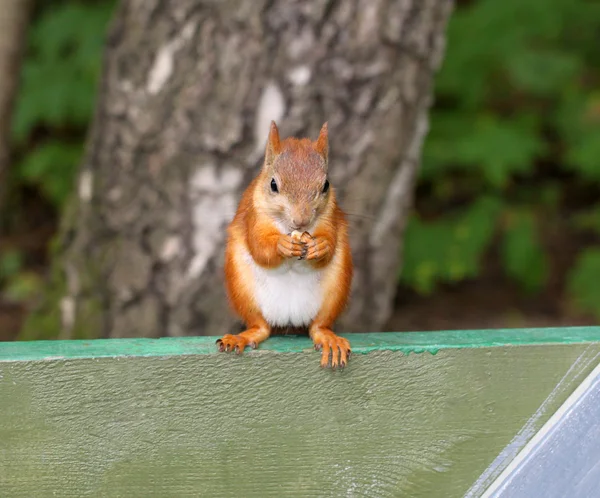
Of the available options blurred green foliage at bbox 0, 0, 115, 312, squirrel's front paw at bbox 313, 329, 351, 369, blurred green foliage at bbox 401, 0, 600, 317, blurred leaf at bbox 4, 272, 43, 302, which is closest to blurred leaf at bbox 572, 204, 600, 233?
blurred green foliage at bbox 401, 0, 600, 317

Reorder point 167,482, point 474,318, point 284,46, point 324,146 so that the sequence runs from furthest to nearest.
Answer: point 474,318 < point 284,46 < point 324,146 < point 167,482

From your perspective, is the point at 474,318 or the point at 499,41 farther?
the point at 474,318

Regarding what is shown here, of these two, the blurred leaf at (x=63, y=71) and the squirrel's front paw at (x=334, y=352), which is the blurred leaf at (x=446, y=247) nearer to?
the blurred leaf at (x=63, y=71)

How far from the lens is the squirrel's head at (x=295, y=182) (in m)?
1.56

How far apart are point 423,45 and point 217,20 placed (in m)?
0.58

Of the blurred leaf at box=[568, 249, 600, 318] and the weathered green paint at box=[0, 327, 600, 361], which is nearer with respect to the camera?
the weathered green paint at box=[0, 327, 600, 361]

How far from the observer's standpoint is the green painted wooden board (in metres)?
1.28

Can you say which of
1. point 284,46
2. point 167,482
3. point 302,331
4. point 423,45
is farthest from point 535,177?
point 167,482

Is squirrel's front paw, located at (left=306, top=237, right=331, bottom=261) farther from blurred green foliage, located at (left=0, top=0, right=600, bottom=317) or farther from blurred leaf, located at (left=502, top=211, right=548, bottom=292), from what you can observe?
blurred leaf, located at (left=502, top=211, right=548, bottom=292)

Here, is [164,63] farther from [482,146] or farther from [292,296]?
[482,146]

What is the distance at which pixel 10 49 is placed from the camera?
2885 millimetres

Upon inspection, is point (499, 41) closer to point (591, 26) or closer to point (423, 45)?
point (591, 26)

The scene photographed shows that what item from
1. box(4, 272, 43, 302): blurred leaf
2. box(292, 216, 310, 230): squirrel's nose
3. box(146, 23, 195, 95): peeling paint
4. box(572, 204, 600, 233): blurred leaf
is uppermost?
box(146, 23, 195, 95): peeling paint

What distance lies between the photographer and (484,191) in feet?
13.1
